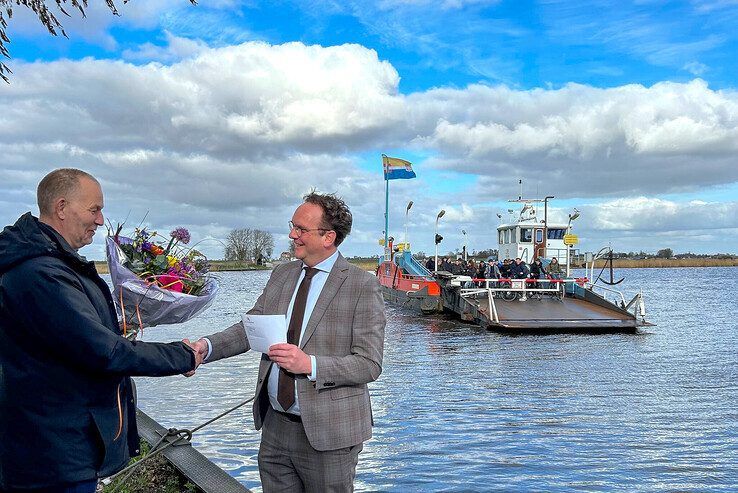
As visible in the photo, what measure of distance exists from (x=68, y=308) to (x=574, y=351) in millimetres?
18331

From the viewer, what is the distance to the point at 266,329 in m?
3.28

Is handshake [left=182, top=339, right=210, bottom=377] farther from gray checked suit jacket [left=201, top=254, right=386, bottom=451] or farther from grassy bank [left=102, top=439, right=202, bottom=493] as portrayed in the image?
grassy bank [left=102, top=439, right=202, bottom=493]

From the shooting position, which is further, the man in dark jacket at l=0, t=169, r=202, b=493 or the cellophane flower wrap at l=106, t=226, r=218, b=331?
the cellophane flower wrap at l=106, t=226, r=218, b=331

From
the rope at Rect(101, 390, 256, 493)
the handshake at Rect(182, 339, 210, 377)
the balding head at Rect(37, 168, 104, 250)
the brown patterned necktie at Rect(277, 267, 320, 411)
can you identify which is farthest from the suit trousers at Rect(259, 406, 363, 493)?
the balding head at Rect(37, 168, 104, 250)

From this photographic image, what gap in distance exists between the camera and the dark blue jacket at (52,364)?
263 centimetres

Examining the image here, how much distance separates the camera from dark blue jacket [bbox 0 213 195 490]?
104 inches

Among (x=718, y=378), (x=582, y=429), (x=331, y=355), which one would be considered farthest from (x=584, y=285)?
(x=331, y=355)

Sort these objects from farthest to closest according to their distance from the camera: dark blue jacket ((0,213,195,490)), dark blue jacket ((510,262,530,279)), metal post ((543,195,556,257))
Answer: metal post ((543,195,556,257)), dark blue jacket ((510,262,530,279)), dark blue jacket ((0,213,195,490))

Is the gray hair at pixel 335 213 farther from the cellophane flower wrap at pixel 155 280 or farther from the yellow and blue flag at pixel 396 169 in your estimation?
the yellow and blue flag at pixel 396 169

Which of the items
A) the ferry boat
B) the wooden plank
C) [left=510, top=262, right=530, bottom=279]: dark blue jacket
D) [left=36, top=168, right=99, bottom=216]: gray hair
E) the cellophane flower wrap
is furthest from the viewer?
[left=510, top=262, right=530, bottom=279]: dark blue jacket

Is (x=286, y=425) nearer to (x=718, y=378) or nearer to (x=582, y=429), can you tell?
(x=582, y=429)

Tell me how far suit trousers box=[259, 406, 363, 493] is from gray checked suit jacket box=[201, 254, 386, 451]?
0.34ft

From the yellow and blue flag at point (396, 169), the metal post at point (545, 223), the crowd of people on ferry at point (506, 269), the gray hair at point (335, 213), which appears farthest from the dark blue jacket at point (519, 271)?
the gray hair at point (335, 213)

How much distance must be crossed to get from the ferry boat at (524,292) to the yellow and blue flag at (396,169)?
156 inches
